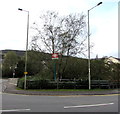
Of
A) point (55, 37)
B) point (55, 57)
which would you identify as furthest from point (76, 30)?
point (55, 57)

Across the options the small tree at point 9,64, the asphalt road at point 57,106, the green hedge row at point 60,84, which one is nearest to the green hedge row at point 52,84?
the green hedge row at point 60,84

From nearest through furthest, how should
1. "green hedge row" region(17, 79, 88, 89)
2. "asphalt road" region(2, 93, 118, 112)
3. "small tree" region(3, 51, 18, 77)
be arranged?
"asphalt road" region(2, 93, 118, 112) < "green hedge row" region(17, 79, 88, 89) < "small tree" region(3, 51, 18, 77)

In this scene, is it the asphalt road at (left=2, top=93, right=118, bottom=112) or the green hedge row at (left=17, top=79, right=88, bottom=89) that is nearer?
the asphalt road at (left=2, top=93, right=118, bottom=112)

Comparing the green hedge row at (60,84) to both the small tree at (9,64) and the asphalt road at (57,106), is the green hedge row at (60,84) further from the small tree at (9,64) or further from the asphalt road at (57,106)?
the small tree at (9,64)

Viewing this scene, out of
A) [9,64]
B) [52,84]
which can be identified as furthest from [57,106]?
[9,64]

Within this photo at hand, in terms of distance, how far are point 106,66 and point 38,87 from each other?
11.4 m

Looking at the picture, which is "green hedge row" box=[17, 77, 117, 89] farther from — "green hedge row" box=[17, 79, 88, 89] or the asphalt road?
the asphalt road

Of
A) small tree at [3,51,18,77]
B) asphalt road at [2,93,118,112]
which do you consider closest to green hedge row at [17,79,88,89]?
asphalt road at [2,93,118,112]

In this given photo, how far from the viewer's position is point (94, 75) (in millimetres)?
24312

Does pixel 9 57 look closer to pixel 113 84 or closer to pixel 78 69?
pixel 78 69

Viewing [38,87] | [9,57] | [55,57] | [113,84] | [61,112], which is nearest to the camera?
[61,112]

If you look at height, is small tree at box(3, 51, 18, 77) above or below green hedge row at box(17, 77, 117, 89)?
above

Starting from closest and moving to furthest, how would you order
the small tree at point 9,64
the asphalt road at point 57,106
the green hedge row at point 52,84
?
the asphalt road at point 57,106, the green hedge row at point 52,84, the small tree at point 9,64

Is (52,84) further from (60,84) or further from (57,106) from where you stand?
(57,106)
